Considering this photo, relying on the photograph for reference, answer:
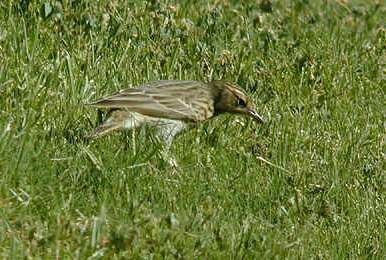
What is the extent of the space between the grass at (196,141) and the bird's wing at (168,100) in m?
0.15

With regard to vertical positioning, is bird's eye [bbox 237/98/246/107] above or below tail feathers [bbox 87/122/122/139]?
below

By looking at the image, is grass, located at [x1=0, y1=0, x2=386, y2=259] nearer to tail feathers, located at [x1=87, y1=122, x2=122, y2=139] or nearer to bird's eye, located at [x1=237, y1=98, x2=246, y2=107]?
tail feathers, located at [x1=87, y1=122, x2=122, y2=139]

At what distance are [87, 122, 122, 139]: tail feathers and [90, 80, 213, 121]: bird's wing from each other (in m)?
0.14

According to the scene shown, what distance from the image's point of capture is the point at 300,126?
11.0 metres

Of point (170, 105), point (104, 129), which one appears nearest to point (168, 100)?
point (170, 105)

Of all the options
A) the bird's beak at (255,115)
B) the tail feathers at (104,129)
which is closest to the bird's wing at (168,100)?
the tail feathers at (104,129)

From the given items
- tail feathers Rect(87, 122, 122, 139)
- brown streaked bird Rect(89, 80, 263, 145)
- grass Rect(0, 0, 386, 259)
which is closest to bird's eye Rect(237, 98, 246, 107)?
brown streaked bird Rect(89, 80, 263, 145)

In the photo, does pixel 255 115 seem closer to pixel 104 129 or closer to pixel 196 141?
pixel 196 141

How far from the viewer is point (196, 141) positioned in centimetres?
1011

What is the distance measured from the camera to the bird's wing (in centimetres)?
1007

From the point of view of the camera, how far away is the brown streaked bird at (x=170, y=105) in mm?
9930

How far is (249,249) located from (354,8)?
25.6 feet

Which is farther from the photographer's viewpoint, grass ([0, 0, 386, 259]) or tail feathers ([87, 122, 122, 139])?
tail feathers ([87, 122, 122, 139])

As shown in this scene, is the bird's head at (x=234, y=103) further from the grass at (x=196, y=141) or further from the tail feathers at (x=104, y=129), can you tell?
the tail feathers at (x=104, y=129)
